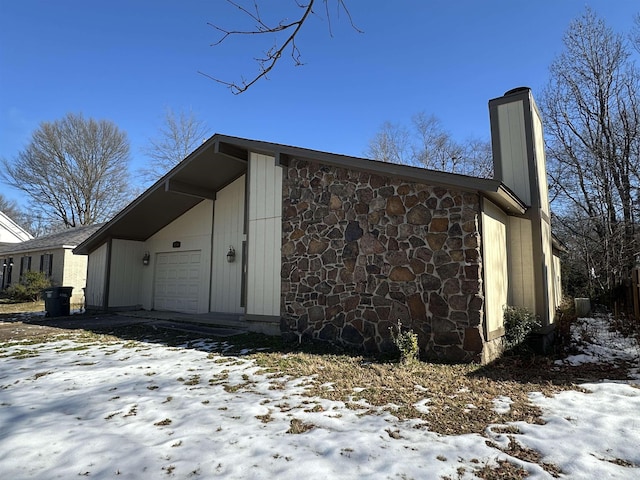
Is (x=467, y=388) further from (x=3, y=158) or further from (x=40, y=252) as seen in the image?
(x=3, y=158)

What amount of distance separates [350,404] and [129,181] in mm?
29123

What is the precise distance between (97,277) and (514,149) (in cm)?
1328

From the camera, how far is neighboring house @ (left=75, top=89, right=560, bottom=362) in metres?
6.03

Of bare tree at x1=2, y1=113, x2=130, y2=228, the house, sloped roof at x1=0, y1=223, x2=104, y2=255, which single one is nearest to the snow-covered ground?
sloped roof at x1=0, y1=223, x2=104, y2=255

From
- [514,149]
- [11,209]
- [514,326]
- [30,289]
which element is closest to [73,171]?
[30,289]

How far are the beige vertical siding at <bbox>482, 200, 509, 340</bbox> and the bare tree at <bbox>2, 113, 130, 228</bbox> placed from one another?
28057 millimetres

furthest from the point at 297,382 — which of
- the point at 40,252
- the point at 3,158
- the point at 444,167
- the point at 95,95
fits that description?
the point at 3,158

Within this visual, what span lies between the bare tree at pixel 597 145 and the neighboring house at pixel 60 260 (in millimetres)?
23083

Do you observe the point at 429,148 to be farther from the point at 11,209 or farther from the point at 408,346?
the point at 11,209

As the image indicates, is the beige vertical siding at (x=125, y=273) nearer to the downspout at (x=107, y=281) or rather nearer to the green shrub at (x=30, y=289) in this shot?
the downspout at (x=107, y=281)

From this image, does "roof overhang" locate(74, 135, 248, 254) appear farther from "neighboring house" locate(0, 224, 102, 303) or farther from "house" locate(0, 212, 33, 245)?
"house" locate(0, 212, 33, 245)

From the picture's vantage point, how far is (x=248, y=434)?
3283 millimetres

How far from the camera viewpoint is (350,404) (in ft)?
13.4

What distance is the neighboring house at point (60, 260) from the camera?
18875 mm
